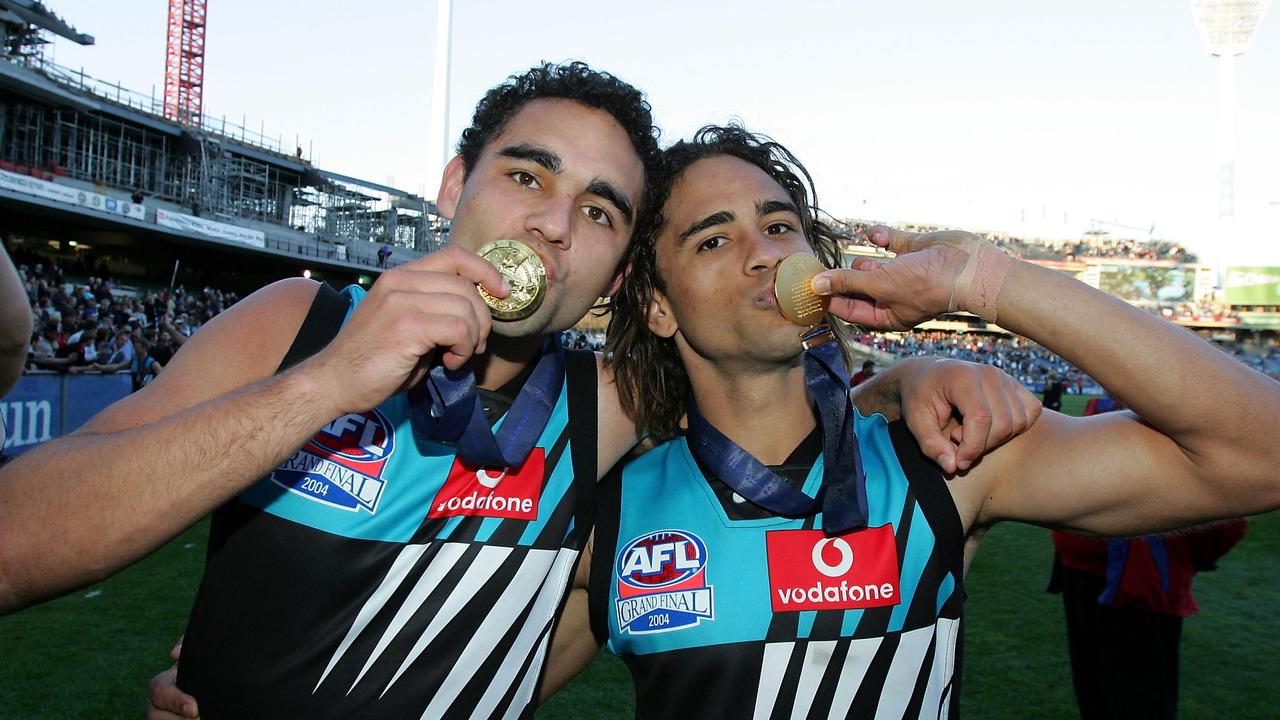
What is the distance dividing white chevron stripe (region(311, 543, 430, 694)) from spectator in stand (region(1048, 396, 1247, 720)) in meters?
3.54

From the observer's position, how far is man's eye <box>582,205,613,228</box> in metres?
2.50

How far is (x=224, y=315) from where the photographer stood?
2186 millimetres

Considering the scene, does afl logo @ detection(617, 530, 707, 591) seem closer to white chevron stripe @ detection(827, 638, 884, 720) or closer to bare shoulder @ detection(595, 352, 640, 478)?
bare shoulder @ detection(595, 352, 640, 478)

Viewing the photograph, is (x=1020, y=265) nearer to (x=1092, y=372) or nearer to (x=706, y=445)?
(x=1092, y=372)

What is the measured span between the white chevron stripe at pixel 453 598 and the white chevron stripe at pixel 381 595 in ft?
0.18

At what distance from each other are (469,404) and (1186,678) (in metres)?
6.53

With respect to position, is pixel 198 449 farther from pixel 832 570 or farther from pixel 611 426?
pixel 832 570

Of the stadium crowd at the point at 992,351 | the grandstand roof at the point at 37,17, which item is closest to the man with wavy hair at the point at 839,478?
the grandstand roof at the point at 37,17

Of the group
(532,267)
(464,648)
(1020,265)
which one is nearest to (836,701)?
(464,648)

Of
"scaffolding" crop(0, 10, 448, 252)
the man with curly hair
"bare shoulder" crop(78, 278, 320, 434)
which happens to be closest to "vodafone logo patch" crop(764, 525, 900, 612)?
the man with curly hair

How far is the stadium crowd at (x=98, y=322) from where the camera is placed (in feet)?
46.7

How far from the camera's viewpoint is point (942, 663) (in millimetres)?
2312

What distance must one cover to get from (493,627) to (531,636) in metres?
0.15

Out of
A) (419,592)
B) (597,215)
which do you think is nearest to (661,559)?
(419,592)
